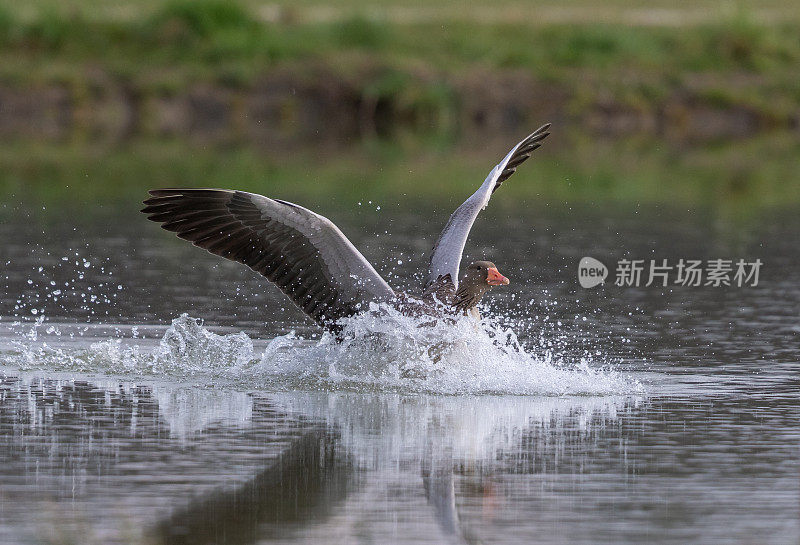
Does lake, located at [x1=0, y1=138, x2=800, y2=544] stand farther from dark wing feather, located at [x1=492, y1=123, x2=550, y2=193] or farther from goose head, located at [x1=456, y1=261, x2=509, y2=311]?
dark wing feather, located at [x1=492, y1=123, x2=550, y2=193]

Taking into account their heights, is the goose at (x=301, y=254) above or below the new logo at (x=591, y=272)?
below

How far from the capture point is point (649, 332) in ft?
46.0

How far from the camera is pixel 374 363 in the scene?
11672 mm

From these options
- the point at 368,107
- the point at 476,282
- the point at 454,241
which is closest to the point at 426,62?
the point at 368,107

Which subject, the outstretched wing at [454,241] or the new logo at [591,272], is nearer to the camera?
the outstretched wing at [454,241]

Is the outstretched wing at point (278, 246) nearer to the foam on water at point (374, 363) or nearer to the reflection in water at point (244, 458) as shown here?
the foam on water at point (374, 363)

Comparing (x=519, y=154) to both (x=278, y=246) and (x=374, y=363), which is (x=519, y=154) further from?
(x=374, y=363)

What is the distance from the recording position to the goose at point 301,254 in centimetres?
1165

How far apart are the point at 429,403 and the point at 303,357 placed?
150 cm

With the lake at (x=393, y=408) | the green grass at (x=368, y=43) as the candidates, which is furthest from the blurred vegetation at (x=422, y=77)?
the lake at (x=393, y=408)

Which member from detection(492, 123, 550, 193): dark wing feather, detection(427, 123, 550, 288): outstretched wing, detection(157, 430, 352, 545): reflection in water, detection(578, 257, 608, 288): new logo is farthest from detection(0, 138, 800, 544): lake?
detection(492, 123, 550, 193): dark wing feather

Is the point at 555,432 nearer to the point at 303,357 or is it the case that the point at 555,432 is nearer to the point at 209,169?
the point at 303,357

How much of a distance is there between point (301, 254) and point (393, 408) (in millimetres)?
1850

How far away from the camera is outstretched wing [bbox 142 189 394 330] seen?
11.7 m
